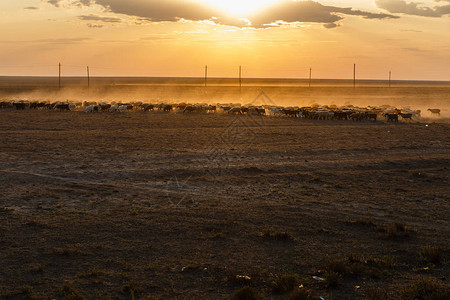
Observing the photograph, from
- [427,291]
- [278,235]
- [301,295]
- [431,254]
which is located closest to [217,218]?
[278,235]

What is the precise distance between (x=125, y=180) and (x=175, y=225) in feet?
17.8

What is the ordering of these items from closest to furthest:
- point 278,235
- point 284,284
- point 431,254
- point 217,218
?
1. point 284,284
2. point 431,254
3. point 278,235
4. point 217,218

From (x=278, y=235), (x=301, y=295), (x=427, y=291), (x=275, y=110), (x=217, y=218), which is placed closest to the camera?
(x=301, y=295)

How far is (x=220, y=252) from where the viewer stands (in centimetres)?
985

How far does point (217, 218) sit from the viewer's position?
12195 mm

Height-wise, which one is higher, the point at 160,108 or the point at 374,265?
the point at 160,108

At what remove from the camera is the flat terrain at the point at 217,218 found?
8.45 m

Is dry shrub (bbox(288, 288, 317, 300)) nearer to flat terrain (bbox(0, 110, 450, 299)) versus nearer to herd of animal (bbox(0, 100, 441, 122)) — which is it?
flat terrain (bbox(0, 110, 450, 299))

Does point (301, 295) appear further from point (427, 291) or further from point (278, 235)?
point (278, 235)

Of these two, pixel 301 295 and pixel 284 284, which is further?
pixel 284 284

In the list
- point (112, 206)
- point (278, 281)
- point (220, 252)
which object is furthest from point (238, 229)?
point (112, 206)

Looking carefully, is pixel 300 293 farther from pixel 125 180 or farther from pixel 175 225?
pixel 125 180

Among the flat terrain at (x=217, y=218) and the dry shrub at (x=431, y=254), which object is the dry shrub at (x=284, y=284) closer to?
the flat terrain at (x=217, y=218)

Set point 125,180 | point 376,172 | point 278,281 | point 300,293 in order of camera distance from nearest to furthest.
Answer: point 300,293 → point 278,281 → point 125,180 → point 376,172
